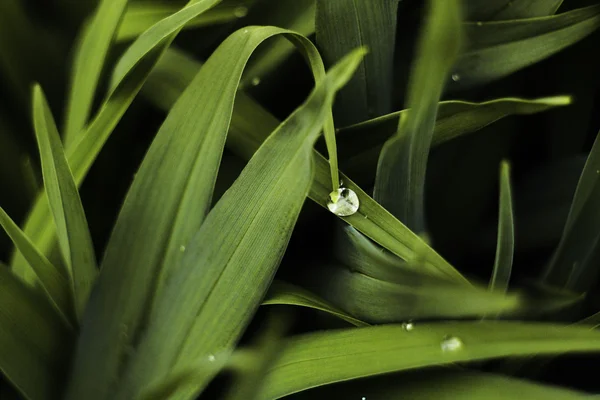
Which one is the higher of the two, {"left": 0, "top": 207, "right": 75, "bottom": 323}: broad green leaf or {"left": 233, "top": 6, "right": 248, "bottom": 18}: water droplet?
{"left": 233, "top": 6, "right": 248, "bottom": 18}: water droplet

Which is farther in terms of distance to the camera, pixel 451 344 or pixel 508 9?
pixel 508 9

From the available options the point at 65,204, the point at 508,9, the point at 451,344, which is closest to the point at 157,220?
the point at 65,204

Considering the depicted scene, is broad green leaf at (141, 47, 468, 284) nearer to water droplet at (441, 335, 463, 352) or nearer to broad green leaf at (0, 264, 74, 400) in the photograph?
water droplet at (441, 335, 463, 352)

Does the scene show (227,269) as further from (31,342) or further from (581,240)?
(581,240)

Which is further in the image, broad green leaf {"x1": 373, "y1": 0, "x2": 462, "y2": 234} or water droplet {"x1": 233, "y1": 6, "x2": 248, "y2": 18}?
water droplet {"x1": 233, "y1": 6, "x2": 248, "y2": 18}

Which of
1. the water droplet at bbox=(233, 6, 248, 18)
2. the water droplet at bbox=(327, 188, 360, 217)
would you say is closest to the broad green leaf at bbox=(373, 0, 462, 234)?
the water droplet at bbox=(327, 188, 360, 217)

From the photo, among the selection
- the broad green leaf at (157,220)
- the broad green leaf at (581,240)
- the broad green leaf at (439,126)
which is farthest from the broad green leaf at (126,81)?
the broad green leaf at (581,240)

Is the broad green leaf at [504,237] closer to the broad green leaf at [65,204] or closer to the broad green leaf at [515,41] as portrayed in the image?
the broad green leaf at [515,41]
